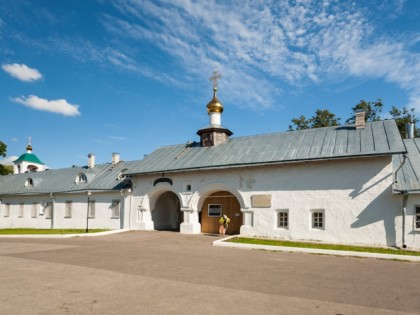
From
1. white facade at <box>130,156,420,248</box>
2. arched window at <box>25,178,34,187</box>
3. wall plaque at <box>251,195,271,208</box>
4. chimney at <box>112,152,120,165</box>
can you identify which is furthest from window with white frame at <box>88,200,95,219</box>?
wall plaque at <box>251,195,271,208</box>

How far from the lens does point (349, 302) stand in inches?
247

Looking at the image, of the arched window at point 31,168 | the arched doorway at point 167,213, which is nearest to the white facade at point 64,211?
the arched doorway at point 167,213

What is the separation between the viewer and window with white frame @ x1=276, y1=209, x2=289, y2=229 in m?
16.7

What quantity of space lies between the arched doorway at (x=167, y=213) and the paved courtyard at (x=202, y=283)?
33.3 ft

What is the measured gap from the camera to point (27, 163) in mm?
38281

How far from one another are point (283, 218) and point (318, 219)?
5.55ft

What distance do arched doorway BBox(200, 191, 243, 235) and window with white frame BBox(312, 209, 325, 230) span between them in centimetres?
455

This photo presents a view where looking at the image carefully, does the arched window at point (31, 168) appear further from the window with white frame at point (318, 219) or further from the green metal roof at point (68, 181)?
the window with white frame at point (318, 219)

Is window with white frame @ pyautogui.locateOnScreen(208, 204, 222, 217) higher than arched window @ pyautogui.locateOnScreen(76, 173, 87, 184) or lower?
lower

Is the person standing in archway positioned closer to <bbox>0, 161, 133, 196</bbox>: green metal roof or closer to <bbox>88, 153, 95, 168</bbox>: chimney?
<bbox>0, 161, 133, 196</bbox>: green metal roof

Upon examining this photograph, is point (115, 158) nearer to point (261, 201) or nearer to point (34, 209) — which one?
point (34, 209)

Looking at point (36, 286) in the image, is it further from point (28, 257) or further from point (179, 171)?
point (179, 171)

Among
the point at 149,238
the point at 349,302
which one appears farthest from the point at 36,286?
the point at 149,238

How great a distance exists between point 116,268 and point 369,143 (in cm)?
1198
